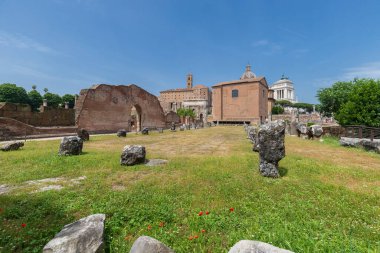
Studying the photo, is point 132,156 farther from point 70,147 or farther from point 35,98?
point 35,98

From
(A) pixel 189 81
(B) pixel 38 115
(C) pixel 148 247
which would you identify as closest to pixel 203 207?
(C) pixel 148 247

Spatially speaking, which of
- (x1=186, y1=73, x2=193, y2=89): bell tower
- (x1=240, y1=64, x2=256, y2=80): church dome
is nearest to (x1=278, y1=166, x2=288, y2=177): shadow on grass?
(x1=240, y1=64, x2=256, y2=80): church dome

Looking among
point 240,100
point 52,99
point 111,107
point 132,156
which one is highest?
point 52,99

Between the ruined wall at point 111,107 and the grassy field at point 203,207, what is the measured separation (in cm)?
1820

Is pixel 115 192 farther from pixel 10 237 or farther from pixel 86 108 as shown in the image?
pixel 86 108

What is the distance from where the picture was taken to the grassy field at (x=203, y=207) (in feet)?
7.79

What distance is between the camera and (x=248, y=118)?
4950 centimetres

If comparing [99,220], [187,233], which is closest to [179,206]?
[187,233]

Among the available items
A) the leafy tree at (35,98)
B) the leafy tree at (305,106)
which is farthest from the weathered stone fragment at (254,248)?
the leafy tree at (305,106)

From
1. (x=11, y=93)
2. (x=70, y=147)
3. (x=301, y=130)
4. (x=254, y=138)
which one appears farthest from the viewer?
(x=11, y=93)

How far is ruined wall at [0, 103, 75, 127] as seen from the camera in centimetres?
1753

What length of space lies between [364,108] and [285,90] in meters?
97.9

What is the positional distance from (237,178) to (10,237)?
4230 millimetres

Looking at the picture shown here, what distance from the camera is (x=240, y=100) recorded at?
51.2 metres
